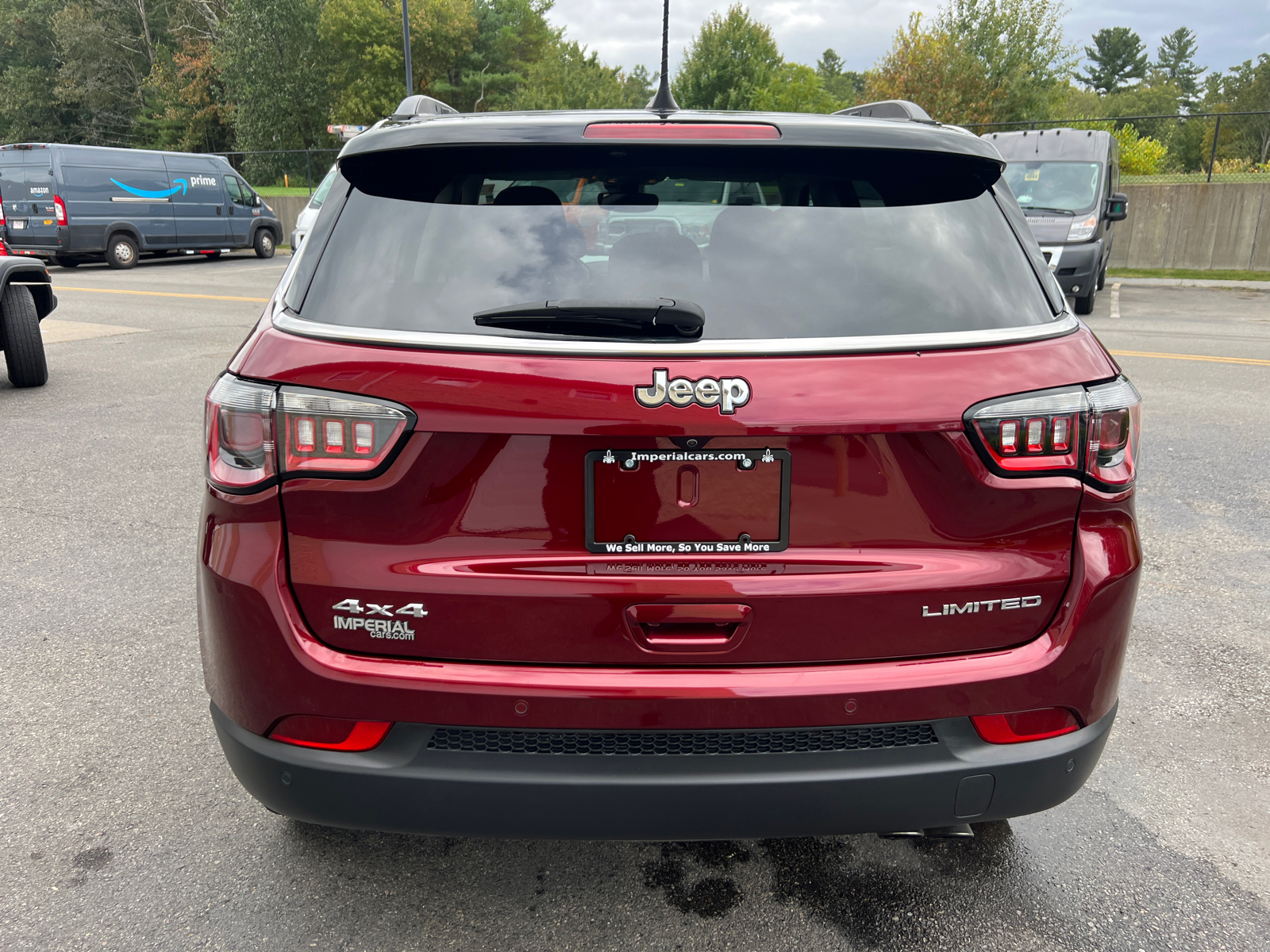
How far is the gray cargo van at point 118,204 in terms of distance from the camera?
62.6 feet

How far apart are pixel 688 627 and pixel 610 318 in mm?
594

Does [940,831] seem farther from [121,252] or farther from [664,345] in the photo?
[121,252]

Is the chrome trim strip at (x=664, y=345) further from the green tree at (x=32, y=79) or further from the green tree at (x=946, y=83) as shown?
the green tree at (x=32, y=79)

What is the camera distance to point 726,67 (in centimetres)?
5497

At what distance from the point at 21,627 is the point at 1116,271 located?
72.6ft

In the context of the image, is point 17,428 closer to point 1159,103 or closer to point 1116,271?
point 1116,271

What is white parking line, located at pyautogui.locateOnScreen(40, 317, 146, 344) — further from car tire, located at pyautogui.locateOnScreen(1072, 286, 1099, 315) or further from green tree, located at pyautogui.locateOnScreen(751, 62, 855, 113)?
green tree, located at pyautogui.locateOnScreen(751, 62, 855, 113)

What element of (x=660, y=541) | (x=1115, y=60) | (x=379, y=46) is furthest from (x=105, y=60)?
(x=1115, y=60)

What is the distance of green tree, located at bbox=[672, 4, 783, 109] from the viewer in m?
55.0

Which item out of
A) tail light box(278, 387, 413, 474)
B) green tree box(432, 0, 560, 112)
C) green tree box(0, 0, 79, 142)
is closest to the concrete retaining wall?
tail light box(278, 387, 413, 474)

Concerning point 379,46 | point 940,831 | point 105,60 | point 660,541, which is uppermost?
point 379,46

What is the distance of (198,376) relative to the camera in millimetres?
8648

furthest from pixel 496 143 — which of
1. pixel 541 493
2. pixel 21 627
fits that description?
pixel 21 627

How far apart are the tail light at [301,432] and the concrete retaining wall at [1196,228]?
23.4 m
